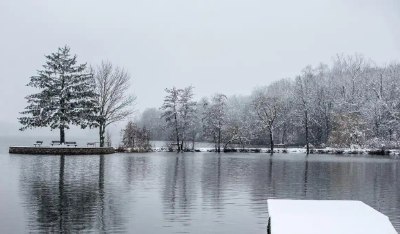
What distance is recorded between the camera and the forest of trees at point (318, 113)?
206 ft

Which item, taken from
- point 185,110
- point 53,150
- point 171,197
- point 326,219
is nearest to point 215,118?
point 185,110

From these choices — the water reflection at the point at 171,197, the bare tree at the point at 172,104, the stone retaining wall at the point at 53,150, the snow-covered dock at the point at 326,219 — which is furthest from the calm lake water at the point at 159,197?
the bare tree at the point at 172,104

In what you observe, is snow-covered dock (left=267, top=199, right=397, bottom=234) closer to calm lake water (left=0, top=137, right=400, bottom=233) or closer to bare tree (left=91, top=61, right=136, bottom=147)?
calm lake water (left=0, top=137, right=400, bottom=233)

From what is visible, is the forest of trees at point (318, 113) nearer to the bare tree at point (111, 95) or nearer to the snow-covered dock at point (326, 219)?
the bare tree at point (111, 95)

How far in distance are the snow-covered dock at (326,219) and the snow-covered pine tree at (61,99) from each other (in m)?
42.6

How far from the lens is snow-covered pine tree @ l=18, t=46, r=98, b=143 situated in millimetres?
48344

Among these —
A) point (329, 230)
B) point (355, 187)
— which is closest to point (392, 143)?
point (355, 187)

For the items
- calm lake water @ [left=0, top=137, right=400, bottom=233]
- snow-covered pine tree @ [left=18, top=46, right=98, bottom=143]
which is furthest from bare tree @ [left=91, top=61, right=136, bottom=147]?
calm lake water @ [left=0, top=137, right=400, bottom=233]

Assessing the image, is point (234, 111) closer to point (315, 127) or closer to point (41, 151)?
point (315, 127)

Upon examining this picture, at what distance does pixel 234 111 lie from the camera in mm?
110188

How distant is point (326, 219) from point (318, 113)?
69732 mm

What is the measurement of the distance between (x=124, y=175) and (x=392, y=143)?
49.4 metres

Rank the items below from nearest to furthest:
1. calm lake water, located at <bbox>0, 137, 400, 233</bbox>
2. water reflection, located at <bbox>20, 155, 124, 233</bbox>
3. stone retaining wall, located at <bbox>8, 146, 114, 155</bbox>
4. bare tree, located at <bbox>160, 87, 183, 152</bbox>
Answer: water reflection, located at <bbox>20, 155, 124, 233</bbox>
calm lake water, located at <bbox>0, 137, 400, 233</bbox>
stone retaining wall, located at <bbox>8, 146, 114, 155</bbox>
bare tree, located at <bbox>160, 87, 183, 152</bbox>

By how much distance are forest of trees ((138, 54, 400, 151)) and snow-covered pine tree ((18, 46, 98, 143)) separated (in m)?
12.9
